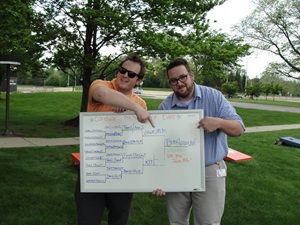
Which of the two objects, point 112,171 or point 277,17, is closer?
point 112,171

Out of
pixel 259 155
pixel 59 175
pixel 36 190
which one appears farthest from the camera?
pixel 259 155

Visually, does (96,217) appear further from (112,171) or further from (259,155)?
(259,155)

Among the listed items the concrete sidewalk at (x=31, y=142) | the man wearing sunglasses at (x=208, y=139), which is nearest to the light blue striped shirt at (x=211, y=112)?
the man wearing sunglasses at (x=208, y=139)

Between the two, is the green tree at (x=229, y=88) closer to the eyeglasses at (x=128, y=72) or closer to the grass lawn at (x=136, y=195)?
the grass lawn at (x=136, y=195)

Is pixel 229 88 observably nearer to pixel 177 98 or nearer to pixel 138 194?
pixel 138 194

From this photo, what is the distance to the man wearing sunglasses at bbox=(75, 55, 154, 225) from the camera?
256 centimetres

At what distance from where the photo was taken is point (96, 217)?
8.90 feet

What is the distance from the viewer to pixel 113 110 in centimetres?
278

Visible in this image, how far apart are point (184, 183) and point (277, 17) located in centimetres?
3584

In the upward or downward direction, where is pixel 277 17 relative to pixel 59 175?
upward

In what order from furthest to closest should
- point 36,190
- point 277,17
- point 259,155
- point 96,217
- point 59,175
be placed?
1. point 277,17
2. point 259,155
3. point 59,175
4. point 36,190
5. point 96,217

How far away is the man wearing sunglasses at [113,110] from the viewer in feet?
8.39

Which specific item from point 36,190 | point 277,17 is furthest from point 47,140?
point 277,17

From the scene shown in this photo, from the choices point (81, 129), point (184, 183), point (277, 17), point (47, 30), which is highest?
point (277, 17)
